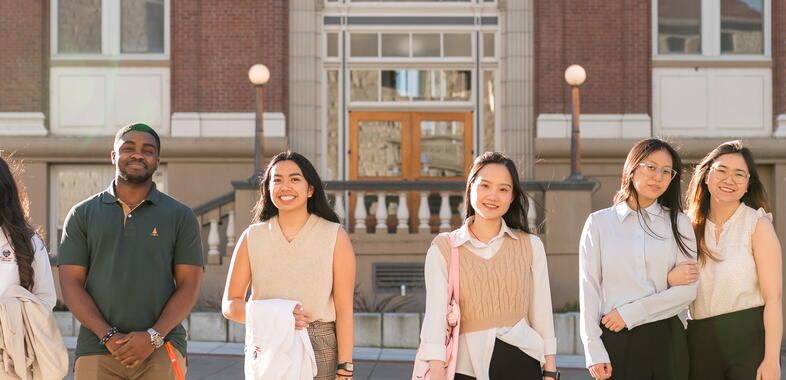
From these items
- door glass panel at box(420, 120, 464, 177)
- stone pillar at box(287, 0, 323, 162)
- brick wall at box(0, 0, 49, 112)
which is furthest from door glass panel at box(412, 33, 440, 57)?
brick wall at box(0, 0, 49, 112)

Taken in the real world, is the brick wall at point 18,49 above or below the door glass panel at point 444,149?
above

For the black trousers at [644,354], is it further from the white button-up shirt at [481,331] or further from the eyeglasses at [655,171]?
the eyeglasses at [655,171]

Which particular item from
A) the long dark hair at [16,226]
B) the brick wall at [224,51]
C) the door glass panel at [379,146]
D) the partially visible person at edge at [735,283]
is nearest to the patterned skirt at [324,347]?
the long dark hair at [16,226]

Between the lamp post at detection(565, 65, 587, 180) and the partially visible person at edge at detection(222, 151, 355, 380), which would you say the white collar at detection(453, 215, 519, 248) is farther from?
the lamp post at detection(565, 65, 587, 180)

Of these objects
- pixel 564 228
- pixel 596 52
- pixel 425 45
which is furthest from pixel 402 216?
pixel 596 52

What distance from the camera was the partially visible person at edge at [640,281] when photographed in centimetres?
480

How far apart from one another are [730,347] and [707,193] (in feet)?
2.87

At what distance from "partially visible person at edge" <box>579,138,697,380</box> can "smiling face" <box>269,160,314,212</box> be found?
153 cm

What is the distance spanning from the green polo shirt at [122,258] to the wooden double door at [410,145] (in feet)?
41.9

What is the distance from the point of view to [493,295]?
4.59m

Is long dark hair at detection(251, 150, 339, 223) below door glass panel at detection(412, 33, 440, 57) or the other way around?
below

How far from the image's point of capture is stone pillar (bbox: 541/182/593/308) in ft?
46.7

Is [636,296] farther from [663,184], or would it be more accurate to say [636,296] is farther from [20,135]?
[20,135]

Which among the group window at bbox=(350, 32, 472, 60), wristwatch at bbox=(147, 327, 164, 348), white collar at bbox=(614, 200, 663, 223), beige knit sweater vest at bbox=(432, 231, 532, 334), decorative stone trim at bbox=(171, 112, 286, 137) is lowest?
wristwatch at bbox=(147, 327, 164, 348)
